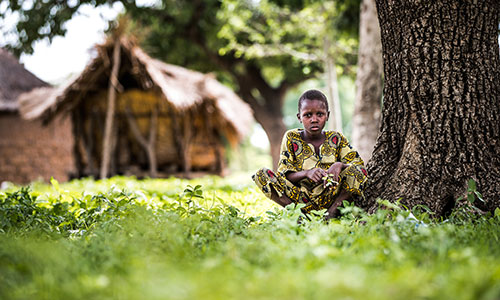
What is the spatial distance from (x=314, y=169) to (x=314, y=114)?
0.48 m

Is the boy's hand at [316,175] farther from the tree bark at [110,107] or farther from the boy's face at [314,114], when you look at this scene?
the tree bark at [110,107]

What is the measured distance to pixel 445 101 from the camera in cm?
350

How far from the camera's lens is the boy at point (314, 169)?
3373mm

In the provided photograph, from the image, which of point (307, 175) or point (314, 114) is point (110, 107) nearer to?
point (314, 114)

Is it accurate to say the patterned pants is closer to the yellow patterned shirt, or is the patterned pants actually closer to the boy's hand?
the yellow patterned shirt

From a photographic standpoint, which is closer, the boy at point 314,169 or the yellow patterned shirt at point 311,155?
the boy at point 314,169

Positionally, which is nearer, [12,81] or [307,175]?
[307,175]

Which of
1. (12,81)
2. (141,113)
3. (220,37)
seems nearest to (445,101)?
(141,113)

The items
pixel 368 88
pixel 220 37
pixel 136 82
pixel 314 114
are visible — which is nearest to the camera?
pixel 314 114

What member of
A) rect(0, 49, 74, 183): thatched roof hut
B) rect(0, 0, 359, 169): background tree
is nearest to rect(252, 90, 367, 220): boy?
rect(0, 0, 359, 169): background tree

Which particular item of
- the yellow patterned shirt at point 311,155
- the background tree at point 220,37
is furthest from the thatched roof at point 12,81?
the yellow patterned shirt at point 311,155

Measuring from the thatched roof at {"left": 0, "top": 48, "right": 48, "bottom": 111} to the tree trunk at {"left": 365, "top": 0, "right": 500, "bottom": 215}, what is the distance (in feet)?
42.5

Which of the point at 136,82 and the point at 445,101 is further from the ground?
the point at 136,82

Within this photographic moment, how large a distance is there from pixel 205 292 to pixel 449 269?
1032 mm
